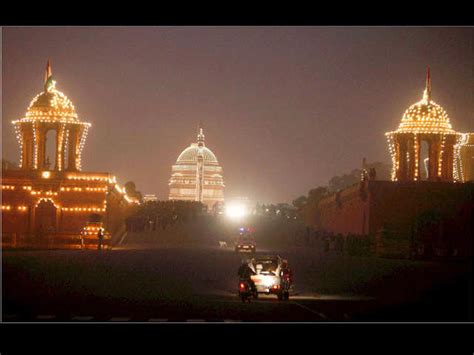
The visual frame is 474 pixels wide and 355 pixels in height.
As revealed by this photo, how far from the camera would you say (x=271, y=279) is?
41656mm

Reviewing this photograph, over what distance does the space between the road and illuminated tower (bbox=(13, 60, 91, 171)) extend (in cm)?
3677

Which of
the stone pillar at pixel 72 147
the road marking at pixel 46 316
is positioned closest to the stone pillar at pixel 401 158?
the stone pillar at pixel 72 147

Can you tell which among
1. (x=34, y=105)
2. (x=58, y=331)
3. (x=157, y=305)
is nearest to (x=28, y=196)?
(x=34, y=105)

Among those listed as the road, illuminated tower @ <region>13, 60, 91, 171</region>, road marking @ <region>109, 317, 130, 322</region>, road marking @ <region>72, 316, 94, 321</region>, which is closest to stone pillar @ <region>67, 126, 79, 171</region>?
illuminated tower @ <region>13, 60, 91, 171</region>

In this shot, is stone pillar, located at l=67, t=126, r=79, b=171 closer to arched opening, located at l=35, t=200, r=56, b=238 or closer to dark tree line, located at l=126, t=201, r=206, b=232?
dark tree line, located at l=126, t=201, r=206, b=232

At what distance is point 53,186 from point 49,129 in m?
8.84

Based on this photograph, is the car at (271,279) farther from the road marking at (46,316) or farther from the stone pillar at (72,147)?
the stone pillar at (72,147)

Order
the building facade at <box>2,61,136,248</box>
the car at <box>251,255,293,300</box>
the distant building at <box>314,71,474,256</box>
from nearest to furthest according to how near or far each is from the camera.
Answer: the car at <box>251,255,293,300</box> → the distant building at <box>314,71,474,256</box> → the building facade at <box>2,61,136,248</box>

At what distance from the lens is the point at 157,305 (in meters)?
38.4

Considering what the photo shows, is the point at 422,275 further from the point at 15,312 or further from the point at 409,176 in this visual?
the point at 409,176

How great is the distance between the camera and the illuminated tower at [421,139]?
104312mm

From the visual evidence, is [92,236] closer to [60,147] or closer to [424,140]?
[60,147]

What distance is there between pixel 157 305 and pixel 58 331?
10000mm

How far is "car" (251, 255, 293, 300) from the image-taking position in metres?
41.4
